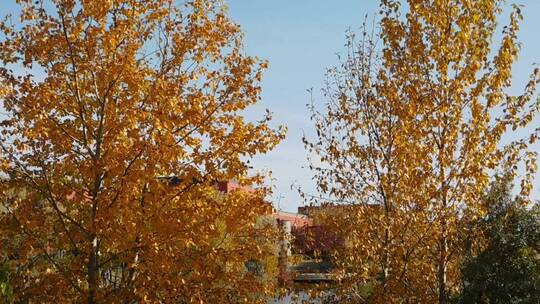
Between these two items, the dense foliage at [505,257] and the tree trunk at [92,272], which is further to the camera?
the dense foliage at [505,257]

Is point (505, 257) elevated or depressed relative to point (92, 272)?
elevated

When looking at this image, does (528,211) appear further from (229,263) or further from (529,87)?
(229,263)

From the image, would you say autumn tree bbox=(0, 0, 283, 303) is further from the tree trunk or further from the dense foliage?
the dense foliage

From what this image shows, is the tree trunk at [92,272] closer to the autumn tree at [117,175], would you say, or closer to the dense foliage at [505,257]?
the autumn tree at [117,175]

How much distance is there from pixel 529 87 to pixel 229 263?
5059 millimetres

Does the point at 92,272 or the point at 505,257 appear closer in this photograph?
the point at 92,272

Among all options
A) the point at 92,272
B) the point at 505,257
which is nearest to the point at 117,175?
the point at 92,272

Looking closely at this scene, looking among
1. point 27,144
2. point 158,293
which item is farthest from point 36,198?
point 158,293

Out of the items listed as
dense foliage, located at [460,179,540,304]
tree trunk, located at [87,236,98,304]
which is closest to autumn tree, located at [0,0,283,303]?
tree trunk, located at [87,236,98,304]

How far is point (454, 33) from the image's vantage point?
392 inches

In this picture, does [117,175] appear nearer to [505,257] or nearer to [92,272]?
[92,272]

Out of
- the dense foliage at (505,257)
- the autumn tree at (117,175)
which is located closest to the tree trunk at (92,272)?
the autumn tree at (117,175)

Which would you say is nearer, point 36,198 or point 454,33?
point 36,198

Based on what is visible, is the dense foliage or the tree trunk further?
the dense foliage
